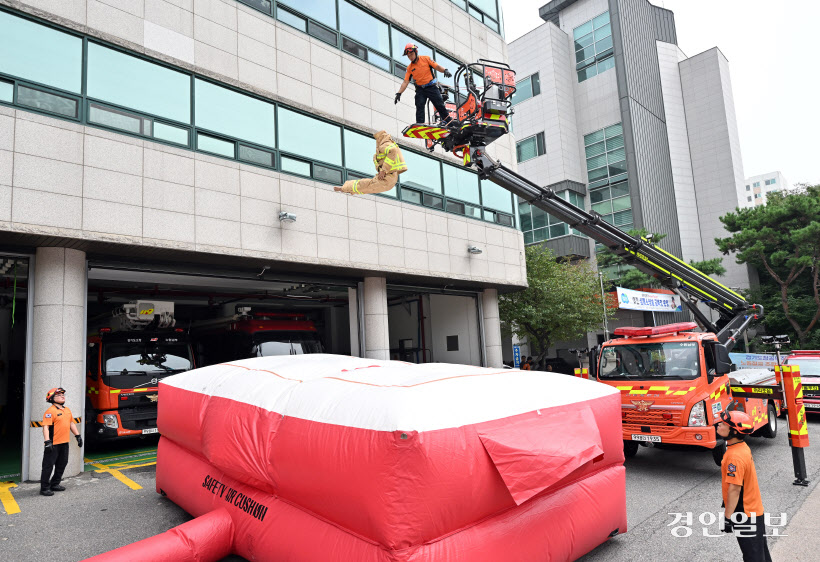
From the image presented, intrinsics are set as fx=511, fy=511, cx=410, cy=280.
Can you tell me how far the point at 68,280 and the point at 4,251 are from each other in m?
1.00

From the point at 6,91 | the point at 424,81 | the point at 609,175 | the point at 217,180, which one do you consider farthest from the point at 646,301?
the point at 6,91

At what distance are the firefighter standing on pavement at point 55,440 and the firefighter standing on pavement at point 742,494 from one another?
8.47 meters

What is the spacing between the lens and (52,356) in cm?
846

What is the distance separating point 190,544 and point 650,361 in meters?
7.70

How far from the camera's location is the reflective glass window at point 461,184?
1529 cm

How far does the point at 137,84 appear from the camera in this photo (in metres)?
9.60

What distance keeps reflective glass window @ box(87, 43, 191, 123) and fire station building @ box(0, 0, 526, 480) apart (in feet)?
0.10

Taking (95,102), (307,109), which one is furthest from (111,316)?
(307,109)

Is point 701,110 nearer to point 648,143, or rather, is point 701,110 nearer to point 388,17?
point 648,143

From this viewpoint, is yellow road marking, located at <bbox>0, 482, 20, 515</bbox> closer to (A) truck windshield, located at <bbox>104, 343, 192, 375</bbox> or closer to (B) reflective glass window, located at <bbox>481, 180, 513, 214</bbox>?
(A) truck windshield, located at <bbox>104, 343, 192, 375</bbox>

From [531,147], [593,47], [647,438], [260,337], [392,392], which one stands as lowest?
[647,438]

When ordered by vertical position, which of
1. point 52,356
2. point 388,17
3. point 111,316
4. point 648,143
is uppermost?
point 648,143

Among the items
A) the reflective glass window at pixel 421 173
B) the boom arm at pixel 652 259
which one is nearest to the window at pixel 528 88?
the reflective glass window at pixel 421 173

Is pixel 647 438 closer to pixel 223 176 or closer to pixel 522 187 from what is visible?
pixel 522 187
